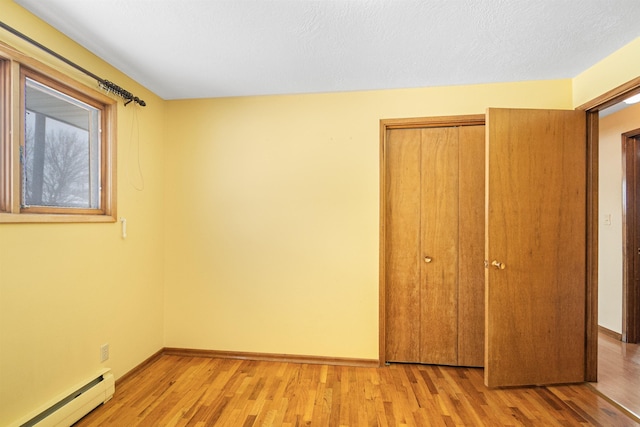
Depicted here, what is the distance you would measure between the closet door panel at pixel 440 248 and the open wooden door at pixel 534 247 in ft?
1.10

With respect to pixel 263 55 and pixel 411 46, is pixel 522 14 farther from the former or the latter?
pixel 263 55

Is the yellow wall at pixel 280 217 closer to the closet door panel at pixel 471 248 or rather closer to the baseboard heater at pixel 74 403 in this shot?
the closet door panel at pixel 471 248

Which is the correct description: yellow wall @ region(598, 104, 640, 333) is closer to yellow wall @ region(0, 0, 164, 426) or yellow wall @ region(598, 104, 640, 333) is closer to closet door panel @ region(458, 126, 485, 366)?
closet door panel @ region(458, 126, 485, 366)

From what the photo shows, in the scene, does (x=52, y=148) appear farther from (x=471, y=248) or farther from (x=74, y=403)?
(x=471, y=248)

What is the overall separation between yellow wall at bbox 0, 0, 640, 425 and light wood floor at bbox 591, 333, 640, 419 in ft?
5.44

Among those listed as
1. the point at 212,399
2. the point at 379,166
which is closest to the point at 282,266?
the point at 212,399

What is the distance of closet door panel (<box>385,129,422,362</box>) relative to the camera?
7.92 ft

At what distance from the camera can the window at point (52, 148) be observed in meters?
1.43

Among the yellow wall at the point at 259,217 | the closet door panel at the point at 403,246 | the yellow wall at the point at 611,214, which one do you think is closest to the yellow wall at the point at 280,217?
the yellow wall at the point at 259,217

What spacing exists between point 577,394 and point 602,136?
2.74 m

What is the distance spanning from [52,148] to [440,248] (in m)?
2.83

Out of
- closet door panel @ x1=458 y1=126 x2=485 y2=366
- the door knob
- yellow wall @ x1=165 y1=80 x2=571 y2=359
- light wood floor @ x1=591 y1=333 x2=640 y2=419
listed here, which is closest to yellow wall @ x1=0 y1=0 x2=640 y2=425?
yellow wall @ x1=165 y1=80 x2=571 y2=359

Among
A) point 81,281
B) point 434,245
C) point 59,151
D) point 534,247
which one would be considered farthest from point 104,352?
point 534,247

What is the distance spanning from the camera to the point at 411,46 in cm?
178
